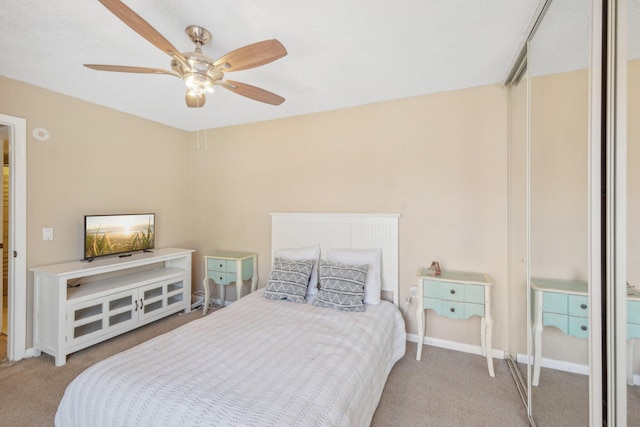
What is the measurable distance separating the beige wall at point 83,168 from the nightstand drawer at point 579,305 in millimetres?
4004

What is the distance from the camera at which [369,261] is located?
2688 millimetres

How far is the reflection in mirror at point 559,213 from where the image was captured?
1112 millimetres

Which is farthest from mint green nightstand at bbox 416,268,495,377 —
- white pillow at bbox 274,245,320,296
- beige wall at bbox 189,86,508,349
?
white pillow at bbox 274,245,320,296

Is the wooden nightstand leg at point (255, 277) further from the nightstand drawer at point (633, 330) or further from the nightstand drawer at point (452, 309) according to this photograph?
the nightstand drawer at point (633, 330)

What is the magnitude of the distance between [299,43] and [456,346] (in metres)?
2.95

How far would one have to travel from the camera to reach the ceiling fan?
1.21 metres

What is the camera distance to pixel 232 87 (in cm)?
177

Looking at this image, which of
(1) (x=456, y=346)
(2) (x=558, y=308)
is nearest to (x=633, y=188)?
(2) (x=558, y=308)

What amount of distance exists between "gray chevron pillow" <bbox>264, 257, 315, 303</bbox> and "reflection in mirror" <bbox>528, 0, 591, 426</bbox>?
5.94 ft

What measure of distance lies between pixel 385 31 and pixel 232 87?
1.07 m

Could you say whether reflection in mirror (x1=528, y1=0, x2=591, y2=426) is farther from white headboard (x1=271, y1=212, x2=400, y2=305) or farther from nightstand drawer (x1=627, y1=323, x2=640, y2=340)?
white headboard (x1=271, y1=212, x2=400, y2=305)

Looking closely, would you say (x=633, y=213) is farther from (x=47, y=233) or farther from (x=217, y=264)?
(x=47, y=233)

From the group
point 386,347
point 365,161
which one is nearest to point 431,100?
point 365,161

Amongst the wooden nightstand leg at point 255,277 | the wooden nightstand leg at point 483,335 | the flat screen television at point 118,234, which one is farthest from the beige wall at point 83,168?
the wooden nightstand leg at point 483,335
